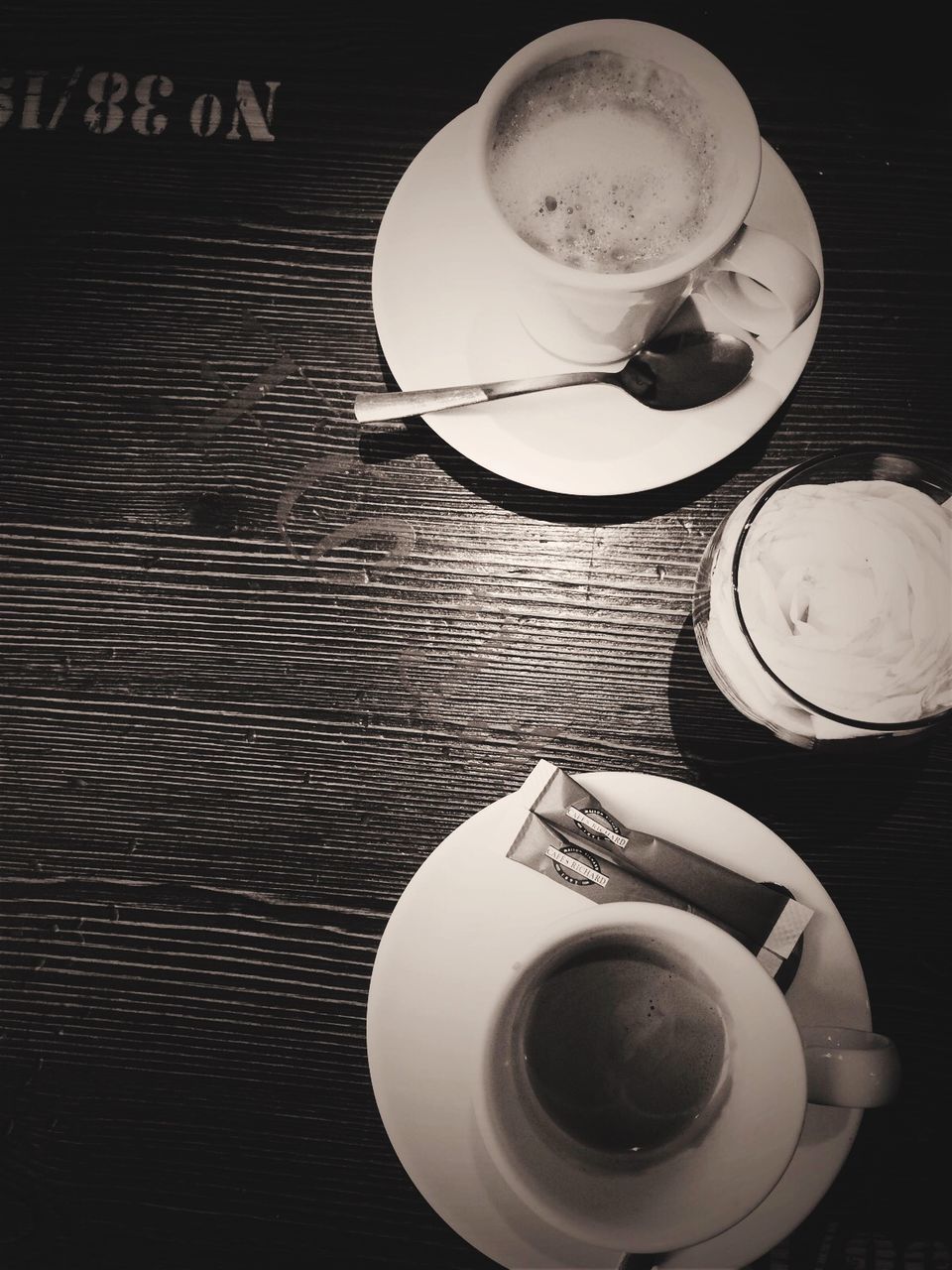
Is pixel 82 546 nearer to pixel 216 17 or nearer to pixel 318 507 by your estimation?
pixel 318 507

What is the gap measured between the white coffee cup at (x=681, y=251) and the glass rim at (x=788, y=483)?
0.12 meters


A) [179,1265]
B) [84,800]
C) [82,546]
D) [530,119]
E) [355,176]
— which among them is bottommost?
[179,1265]

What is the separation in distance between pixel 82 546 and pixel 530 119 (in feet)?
2.00

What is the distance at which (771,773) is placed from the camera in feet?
2.94

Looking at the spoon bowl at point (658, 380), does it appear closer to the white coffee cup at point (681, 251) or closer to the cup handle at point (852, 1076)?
→ the white coffee cup at point (681, 251)

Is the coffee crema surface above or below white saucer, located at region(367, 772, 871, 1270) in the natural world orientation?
above

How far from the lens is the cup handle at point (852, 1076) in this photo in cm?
68

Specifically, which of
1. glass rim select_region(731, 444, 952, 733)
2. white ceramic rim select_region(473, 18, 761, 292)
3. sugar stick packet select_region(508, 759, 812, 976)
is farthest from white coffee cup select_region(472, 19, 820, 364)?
sugar stick packet select_region(508, 759, 812, 976)

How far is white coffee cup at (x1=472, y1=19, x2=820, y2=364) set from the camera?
679 millimetres

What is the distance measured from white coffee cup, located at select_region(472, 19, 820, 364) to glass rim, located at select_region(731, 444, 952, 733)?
118mm

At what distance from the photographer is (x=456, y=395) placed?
0.82 metres

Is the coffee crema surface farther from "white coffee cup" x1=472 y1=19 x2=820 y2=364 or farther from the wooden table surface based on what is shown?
the wooden table surface

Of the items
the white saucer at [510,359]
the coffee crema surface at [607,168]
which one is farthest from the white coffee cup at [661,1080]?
the coffee crema surface at [607,168]

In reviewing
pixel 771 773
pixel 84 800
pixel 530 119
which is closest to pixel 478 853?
pixel 771 773
